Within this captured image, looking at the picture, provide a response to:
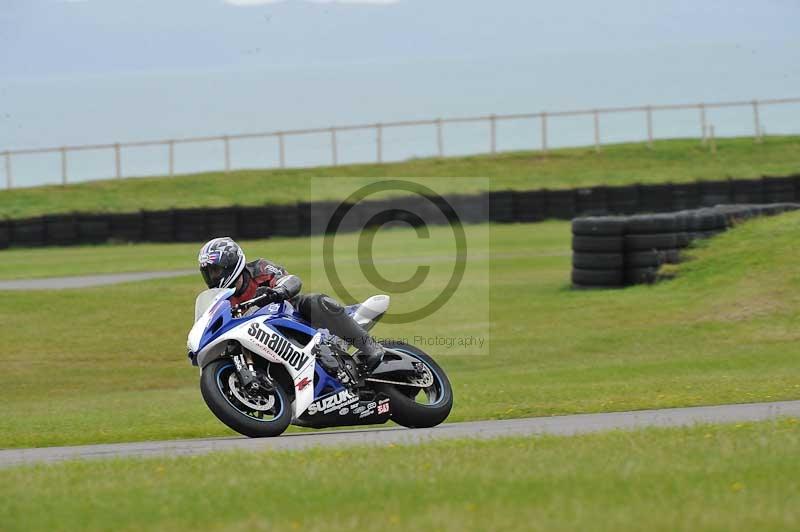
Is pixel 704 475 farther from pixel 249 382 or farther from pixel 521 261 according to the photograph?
pixel 521 261

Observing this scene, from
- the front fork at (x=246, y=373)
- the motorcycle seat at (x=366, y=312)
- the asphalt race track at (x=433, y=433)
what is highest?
the motorcycle seat at (x=366, y=312)

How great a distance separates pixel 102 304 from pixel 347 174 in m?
28.5

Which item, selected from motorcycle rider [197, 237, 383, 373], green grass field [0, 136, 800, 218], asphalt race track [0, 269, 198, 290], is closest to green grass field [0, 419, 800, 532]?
motorcycle rider [197, 237, 383, 373]

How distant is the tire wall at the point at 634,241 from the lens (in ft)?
66.6

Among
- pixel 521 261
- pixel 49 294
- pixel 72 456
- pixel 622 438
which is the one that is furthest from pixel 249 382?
pixel 521 261

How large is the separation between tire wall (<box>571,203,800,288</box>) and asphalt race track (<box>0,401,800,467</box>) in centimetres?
922

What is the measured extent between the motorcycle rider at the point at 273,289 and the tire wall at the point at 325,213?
966 inches

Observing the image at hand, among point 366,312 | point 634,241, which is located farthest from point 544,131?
point 366,312

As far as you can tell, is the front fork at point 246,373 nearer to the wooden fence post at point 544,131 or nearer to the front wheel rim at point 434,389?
the front wheel rim at point 434,389

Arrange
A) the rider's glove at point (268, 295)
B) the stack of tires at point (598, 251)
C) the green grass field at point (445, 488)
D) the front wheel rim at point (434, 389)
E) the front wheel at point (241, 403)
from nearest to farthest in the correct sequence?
the green grass field at point (445, 488) → the front wheel at point (241, 403) → the rider's glove at point (268, 295) → the front wheel rim at point (434, 389) → the stack of tires at point (598, 251)

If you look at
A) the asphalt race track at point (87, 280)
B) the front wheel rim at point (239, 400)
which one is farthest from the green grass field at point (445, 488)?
the asphalt race track at point (87, 280)

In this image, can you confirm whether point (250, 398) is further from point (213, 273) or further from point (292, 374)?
point (213, 273)

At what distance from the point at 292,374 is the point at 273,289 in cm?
65

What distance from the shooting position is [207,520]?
20.2ft
